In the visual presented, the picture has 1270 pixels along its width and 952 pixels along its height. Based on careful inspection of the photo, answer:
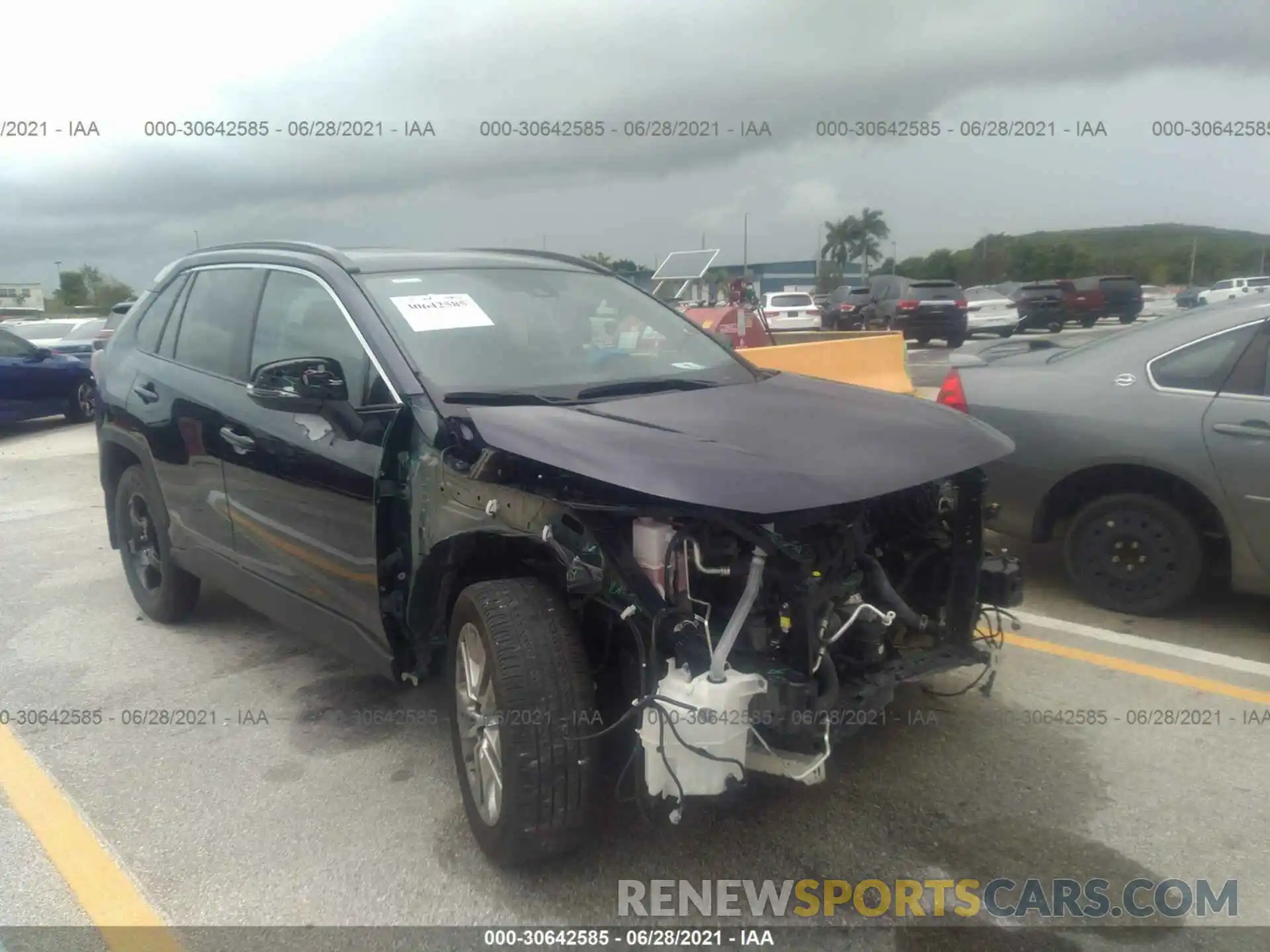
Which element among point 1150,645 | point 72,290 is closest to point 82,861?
point 1150,645

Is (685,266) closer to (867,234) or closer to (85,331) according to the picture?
(85,331)

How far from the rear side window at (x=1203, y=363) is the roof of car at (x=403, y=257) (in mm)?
2691

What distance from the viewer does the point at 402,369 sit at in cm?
333

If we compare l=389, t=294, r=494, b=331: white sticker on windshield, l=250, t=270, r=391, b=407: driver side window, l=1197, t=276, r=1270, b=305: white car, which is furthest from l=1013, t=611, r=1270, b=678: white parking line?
l=1197, t=276, r=1270, b=305: white car

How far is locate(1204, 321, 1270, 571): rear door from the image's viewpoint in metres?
4.35

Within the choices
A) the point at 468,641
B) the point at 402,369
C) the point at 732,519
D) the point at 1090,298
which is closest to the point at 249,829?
the point at 468,641

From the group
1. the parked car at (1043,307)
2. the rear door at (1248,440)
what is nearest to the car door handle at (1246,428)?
the rear door at (1248,440)

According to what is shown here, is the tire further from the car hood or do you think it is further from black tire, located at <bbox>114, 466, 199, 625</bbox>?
black tire, located at <bbox>114, 466, 199, 625</bbox>

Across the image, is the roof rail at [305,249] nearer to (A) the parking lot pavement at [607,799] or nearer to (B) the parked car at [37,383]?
(A) the parking lot pavement at [607,799]

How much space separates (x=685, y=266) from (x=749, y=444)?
13.7 m

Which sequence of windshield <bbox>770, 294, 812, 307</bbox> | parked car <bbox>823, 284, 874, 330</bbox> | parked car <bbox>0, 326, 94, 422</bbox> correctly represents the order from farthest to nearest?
windshield <bbox>770, 294, 812, 307</bbox> < parked car <bbox>823, 284, 874, 330</bbox> < parked car <bbox>0, 326, 94, 422</bbox>

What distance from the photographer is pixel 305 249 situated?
4066 mm

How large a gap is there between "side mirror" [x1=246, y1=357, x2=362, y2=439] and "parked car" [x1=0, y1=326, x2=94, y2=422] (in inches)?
431

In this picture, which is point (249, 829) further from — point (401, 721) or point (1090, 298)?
point (1090, 298)
